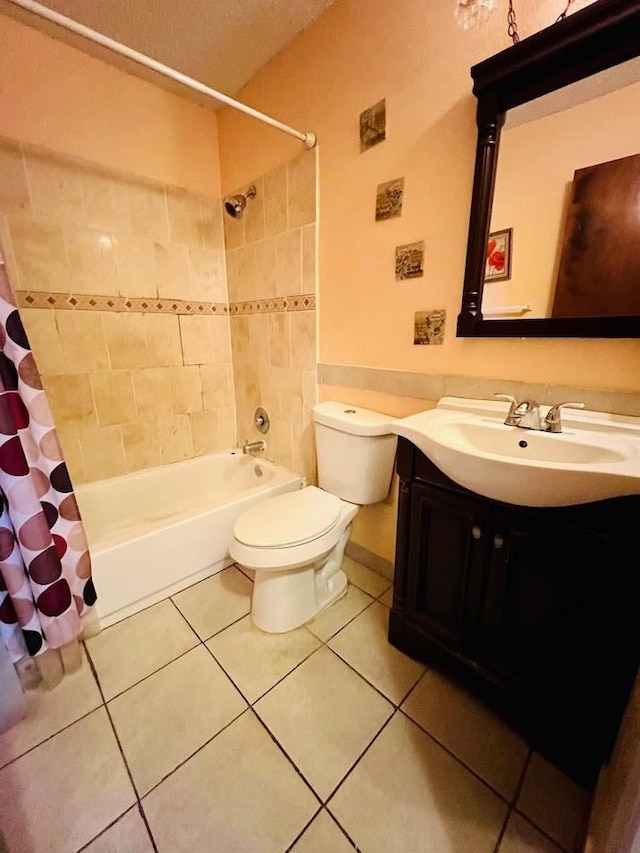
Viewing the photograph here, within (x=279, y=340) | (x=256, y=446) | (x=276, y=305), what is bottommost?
(x=256, y=446)

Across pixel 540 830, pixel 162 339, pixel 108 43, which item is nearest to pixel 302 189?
pixel 108 43

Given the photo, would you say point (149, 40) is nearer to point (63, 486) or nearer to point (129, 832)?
point (63, 486)

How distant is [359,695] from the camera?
1068 mm

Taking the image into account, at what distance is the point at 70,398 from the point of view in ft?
5.41

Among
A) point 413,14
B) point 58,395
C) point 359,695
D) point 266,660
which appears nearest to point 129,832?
point 266,660

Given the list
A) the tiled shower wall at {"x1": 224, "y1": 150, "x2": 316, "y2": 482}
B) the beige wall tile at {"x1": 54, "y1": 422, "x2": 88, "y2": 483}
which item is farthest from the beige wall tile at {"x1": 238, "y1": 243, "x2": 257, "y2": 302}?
the beige wall tile at {"x1": 54, "y1": 422, "x2": 88, "y2": 483}

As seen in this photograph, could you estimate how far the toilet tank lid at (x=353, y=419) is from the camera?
128 cm

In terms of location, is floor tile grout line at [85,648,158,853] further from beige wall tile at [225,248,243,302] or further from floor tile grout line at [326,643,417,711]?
beige wall tile at [225,248,243,302]

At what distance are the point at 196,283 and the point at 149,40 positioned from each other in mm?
932

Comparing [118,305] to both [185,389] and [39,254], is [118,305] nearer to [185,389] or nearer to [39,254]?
[39,254]

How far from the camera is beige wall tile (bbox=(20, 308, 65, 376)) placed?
4.93ft

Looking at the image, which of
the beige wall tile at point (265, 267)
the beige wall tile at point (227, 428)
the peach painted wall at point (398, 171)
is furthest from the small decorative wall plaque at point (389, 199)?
the beige wall tile at point (227, 428)

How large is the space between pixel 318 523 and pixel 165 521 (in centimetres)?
66

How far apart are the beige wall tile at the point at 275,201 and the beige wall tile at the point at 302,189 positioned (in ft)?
0.12
